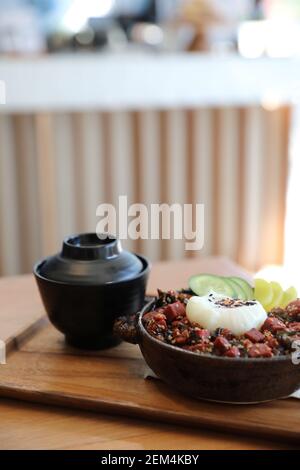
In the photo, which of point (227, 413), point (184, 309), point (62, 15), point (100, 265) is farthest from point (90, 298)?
point (62, 15)

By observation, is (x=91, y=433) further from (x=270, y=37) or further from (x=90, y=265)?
(x=270, y=37)

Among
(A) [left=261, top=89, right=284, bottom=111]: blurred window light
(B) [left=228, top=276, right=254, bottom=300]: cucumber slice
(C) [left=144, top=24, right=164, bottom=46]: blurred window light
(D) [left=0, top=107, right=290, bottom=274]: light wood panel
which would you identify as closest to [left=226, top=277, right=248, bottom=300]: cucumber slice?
(B) [left=228, top=276, right=254, bottom=300]: cucumber slice

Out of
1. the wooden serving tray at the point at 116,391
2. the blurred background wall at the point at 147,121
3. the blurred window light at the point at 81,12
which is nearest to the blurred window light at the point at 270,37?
the blurred background wall at the point at 147,121

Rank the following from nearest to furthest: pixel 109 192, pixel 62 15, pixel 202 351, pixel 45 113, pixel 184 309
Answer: pixel 202 351
pixel 184 309
pixel 45 113
pixel 109 192
pixel 62 15

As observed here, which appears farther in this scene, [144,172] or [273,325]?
[144,172]

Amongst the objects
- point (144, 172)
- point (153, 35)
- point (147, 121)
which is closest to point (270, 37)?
point (153, 35)

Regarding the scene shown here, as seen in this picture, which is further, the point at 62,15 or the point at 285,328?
the point at 62,15

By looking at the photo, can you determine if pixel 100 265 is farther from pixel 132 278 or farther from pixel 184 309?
pixel 184 309
